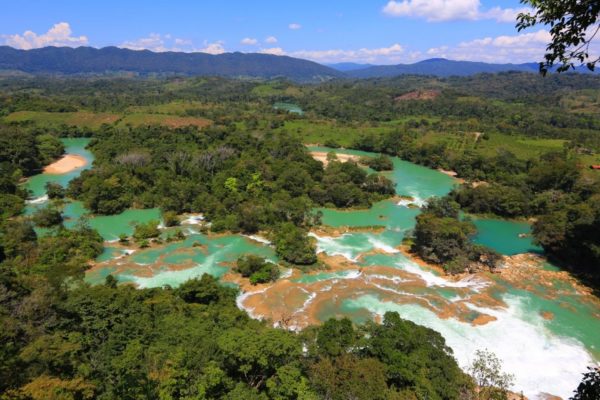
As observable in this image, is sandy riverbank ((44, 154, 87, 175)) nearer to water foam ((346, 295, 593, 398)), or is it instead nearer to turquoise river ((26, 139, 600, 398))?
turquoise river ((26, 139, 600, 398))

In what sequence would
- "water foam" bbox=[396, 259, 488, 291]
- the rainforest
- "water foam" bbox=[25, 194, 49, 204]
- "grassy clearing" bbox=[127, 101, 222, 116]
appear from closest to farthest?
the rainforest
"water foam" bbox=[396, 259, 488, 291]
"water foam" bbox=[25, 194, 49, 204]
"grassy clearing" bbox=[127, 101, 222, 116]

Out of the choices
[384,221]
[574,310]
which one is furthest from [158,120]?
[574,310]

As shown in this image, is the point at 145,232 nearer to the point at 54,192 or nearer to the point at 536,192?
the point at 54,192

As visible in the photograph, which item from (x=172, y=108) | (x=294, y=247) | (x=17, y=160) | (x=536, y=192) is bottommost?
(x=536, y=192)

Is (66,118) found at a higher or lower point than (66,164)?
higher

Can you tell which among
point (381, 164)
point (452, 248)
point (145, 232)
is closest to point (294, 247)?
point (452, 248)

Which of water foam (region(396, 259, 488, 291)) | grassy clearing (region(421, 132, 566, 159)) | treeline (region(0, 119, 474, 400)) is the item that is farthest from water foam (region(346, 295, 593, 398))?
grassy clearing (region(421, 132, 566, 159))
